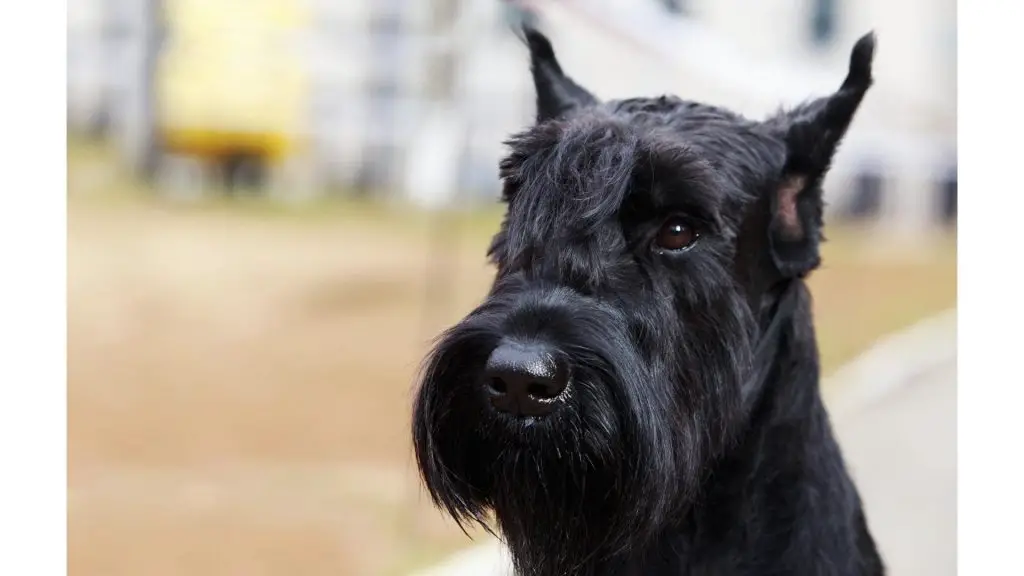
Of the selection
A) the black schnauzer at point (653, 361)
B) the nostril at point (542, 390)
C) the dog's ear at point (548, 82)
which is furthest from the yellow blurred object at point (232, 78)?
the nostril at point (542, 390)

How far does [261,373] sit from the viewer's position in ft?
7.36

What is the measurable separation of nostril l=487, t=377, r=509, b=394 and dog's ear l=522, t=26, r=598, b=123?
0.63m

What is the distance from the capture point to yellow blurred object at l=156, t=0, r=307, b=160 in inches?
81.4

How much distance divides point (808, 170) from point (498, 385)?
2.14ft

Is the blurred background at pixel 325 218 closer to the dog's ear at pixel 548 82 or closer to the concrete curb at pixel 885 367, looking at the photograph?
the concrete curb at pixel 885 367

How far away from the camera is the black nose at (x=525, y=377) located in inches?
47.9

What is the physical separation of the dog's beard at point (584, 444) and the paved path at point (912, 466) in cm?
82

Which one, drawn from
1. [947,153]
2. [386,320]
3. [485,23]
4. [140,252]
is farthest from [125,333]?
[947,153]
